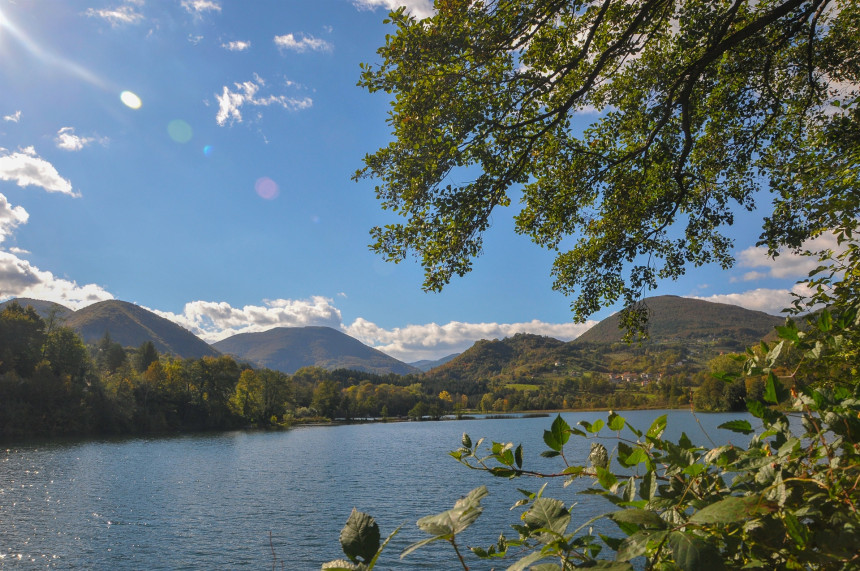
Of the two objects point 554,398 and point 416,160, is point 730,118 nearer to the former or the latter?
point 416,160

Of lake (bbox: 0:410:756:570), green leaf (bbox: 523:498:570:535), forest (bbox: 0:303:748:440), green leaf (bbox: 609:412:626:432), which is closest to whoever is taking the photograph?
green leaf (bbox: 523:498:570:535)

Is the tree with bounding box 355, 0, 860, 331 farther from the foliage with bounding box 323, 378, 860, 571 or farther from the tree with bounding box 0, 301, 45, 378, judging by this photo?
the tree with bounding box 0, 301, 45, 378

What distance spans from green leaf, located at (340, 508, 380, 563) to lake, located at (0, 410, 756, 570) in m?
5.98

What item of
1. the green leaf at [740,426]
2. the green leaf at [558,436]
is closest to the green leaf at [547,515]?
the green leaf at [558,436]

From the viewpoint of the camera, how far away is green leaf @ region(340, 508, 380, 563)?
0.90 meters

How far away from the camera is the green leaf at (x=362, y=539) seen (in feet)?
2.96

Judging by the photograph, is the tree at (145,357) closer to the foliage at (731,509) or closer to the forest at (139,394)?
the forest at (139,394)

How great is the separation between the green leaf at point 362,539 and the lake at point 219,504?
19.6ft

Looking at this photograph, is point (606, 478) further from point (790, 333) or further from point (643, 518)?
point (790, 333)

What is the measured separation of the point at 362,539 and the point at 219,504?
3192 centimetres

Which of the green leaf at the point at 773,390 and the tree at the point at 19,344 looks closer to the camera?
the green leaf at the point at 773,390

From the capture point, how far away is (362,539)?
0.92m

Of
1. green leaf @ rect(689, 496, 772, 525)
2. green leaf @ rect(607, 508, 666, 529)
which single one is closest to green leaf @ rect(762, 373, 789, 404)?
green leaf @ rect(689, 496, 772, 525)

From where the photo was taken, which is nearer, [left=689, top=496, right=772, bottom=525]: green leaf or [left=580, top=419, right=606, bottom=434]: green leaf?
[left=689, top=496, right=772, bottom=525]: green leaf
